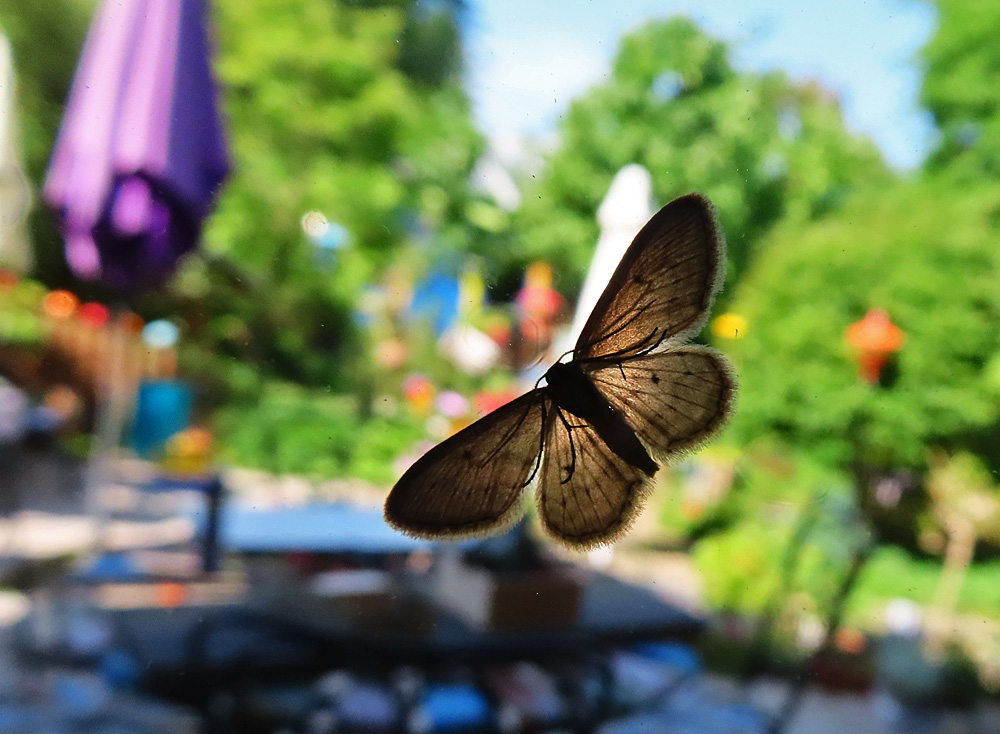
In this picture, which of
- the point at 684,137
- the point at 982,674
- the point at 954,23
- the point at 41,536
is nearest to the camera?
the point at 684,137

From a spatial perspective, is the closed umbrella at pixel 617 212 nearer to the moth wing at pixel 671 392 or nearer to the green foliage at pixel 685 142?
the green foliage at pixel 685 142

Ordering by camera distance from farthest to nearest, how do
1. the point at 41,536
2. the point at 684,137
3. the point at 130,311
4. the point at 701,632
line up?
the point at 41,536, the point at 701,632, the point at 130,311, the point at 684,137

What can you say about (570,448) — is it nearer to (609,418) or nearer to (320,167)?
(609,418)

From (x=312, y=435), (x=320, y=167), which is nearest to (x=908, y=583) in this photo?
(x=312, y=435)

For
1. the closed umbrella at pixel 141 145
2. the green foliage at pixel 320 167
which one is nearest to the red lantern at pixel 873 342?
the green foliage at pixel 320 167

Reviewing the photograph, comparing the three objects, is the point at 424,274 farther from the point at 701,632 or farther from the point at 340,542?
the point at 701,632

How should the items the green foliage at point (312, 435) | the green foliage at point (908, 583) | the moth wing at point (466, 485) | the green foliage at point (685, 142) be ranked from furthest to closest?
the green foliage at point (908, 583)
the green foliage at point (312, 435)
the green foliage at point (685, 142)
the moth wing at point (466, 485)

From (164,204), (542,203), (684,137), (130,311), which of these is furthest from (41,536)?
(684,137)
